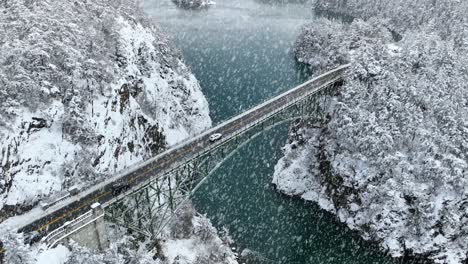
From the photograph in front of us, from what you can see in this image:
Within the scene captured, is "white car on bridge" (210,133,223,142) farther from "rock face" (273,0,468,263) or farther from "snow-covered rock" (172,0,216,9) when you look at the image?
"snow-covered rock" (172,0,216,9)

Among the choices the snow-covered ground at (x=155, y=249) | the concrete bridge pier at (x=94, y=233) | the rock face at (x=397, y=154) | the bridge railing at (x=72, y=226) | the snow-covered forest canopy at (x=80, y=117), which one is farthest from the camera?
the rock face at (x=397, y=154)

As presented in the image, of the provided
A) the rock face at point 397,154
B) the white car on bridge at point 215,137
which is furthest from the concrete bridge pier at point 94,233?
the rock face at point 397,154

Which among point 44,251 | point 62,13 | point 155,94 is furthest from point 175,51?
point 44,251

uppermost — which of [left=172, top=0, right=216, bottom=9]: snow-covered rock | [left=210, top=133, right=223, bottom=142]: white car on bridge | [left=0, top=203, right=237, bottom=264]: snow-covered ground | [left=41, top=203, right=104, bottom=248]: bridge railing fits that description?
[left=172, top=0, right=216, bottom=9]: snow-covered rock

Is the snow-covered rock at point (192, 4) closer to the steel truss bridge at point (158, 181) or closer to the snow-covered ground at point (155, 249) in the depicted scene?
the steel truss bridge at point (158, 181)

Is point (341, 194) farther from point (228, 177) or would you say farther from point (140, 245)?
point (140, 245)

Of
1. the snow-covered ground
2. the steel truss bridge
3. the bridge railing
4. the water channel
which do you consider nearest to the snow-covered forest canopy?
the snow-covered ground
